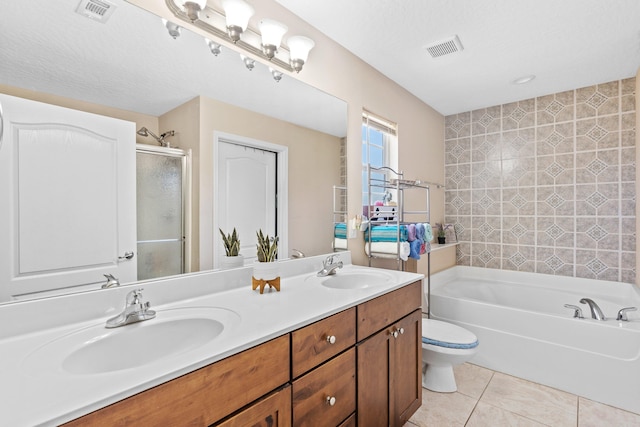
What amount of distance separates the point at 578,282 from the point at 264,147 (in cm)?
304

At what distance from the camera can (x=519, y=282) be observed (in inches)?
120

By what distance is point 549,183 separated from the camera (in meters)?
2.95

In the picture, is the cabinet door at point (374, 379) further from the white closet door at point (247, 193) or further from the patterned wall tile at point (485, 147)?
the patterned wall tile at point (485, 147)

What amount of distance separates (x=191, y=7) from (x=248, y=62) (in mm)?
348

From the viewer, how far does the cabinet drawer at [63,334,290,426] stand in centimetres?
62

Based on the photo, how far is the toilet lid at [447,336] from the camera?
192 cm

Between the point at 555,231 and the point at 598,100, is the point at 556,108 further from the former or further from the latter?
the point at 555,231

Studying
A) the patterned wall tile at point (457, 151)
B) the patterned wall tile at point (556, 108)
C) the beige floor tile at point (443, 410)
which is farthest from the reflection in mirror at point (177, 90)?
the patterned wall tile at point (556, 108)

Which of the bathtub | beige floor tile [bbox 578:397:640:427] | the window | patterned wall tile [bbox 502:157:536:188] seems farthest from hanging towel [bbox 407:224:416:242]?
patterned wall tile [bbox 502:157:536:188]

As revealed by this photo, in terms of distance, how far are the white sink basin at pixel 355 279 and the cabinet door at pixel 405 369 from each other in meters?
0.26

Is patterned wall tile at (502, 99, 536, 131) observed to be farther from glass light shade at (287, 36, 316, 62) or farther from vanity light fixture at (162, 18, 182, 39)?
vanity light fixture at (162, 18, 182, 39)


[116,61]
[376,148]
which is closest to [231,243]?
[116,61]

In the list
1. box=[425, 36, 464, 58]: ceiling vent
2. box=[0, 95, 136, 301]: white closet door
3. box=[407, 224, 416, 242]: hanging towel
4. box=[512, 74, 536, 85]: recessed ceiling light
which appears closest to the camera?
box=[0, 95, 136, 301]: white closet door

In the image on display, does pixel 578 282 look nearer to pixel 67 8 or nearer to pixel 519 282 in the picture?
pixel 519 282
